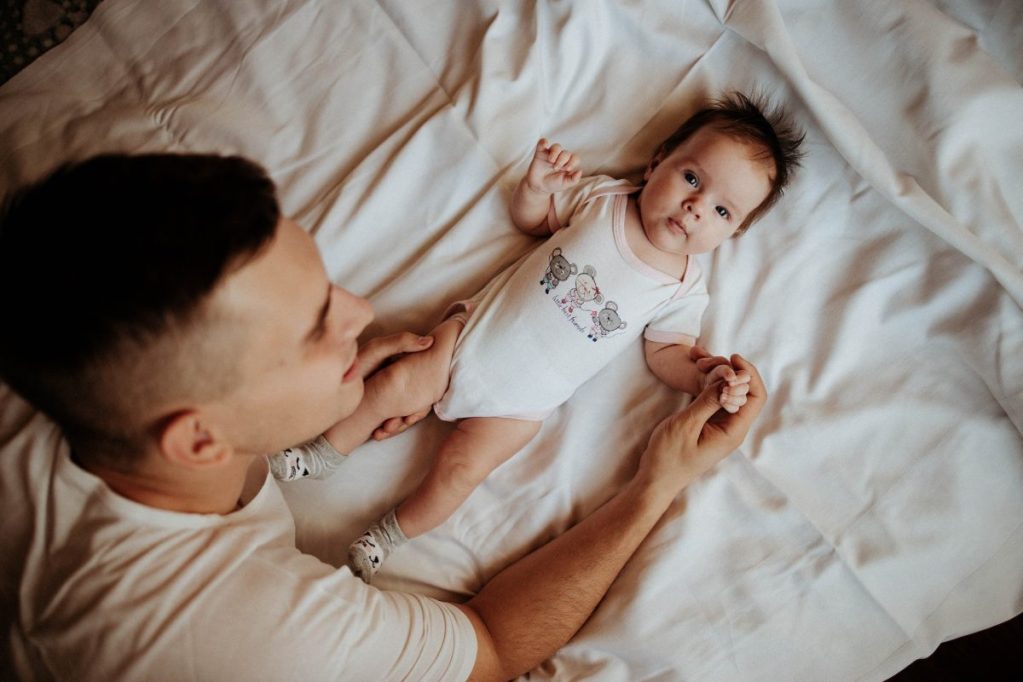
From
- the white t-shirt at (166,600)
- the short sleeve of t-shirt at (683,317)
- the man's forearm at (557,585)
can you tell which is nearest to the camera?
the white t-shirt at (166,600)

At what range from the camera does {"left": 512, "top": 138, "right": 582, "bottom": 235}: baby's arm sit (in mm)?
1300

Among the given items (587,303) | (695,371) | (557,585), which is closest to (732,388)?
(695,371)

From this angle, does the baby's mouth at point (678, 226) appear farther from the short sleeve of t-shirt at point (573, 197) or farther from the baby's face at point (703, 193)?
the short sleeve of t-shirt at point (573, 197)

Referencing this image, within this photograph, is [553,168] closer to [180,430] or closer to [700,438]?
[700,438]

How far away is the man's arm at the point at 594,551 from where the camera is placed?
1.15 metres

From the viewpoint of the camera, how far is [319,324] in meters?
0.92

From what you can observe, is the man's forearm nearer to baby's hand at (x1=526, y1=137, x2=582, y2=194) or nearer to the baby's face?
the baby's face

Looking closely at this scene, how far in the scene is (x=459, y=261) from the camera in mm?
1437

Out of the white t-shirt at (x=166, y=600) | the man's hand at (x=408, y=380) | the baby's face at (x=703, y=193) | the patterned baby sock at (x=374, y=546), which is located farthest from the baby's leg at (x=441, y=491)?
the baby's face at (x=703, y=193)

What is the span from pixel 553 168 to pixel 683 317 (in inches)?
16.4

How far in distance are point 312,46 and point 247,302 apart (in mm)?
993

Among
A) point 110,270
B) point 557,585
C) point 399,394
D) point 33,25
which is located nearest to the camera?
point 110,270

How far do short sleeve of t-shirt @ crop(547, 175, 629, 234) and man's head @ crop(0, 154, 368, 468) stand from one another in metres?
0.69

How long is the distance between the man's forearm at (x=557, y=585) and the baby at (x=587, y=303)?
0.19 metres
